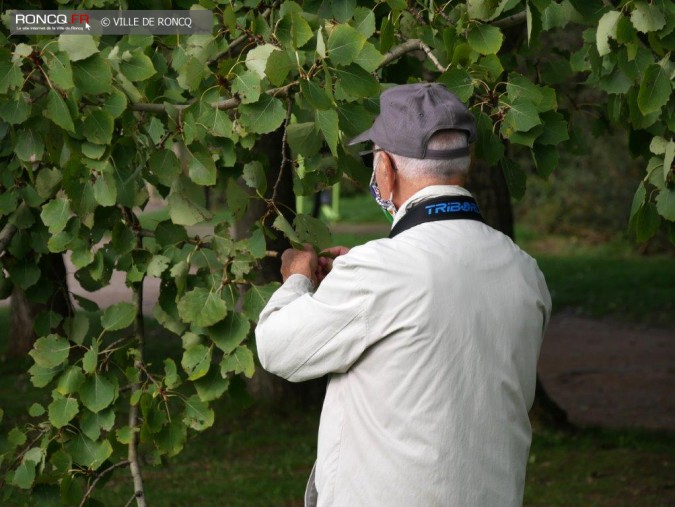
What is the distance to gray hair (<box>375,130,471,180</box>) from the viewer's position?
251cm

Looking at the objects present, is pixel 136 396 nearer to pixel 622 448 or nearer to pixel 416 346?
pixel 416 346

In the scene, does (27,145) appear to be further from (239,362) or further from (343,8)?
(343,8)

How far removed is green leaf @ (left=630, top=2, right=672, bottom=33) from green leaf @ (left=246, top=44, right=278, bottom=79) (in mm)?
1055

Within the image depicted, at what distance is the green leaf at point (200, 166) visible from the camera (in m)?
3.40

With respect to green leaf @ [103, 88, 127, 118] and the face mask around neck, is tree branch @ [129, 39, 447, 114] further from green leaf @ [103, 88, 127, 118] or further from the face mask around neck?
the face mask around neck

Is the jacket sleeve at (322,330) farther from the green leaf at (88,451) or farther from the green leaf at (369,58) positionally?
the green leaf at (88,451)

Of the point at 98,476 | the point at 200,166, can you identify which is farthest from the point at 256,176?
the point at 98,476

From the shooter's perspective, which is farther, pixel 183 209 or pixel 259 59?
pixel 183 209

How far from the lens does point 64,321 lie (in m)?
4.02

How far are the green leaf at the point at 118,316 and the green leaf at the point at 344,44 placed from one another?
1.26 m

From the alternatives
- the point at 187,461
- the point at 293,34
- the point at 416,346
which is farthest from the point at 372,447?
the point at 187,461

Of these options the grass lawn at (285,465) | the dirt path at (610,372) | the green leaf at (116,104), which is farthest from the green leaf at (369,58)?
the dirt path at (610,372)

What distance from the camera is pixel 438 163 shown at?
2.52 m

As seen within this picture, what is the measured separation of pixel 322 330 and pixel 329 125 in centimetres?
87
